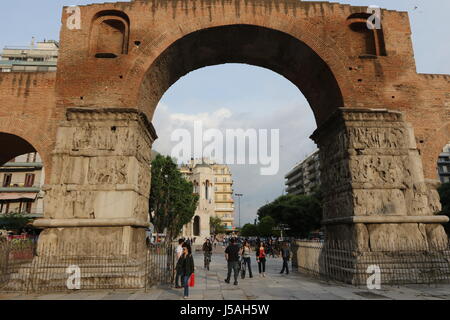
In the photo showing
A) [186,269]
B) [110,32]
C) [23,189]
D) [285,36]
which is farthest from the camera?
[23,189]

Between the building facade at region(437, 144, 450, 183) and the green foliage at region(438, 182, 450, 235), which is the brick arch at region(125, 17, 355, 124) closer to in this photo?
the green foliage at region(438, 182, 450, 235)

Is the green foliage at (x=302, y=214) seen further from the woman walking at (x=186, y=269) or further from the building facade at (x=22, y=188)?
the woman walking at (x=186, y=269)

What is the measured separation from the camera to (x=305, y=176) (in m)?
74.3

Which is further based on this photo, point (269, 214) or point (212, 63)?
point (269, 214)

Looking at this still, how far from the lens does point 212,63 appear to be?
1230 centimetres

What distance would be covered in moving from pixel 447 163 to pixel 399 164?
61597 mm

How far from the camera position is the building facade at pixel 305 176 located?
66.9m

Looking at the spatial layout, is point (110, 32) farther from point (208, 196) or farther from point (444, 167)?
point (444, 167)

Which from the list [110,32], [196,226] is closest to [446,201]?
[110,32]

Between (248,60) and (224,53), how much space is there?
1.18 meters

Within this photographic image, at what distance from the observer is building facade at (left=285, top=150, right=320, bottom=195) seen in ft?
219

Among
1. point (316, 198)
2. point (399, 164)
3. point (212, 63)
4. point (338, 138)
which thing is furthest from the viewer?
point (316, 198)
